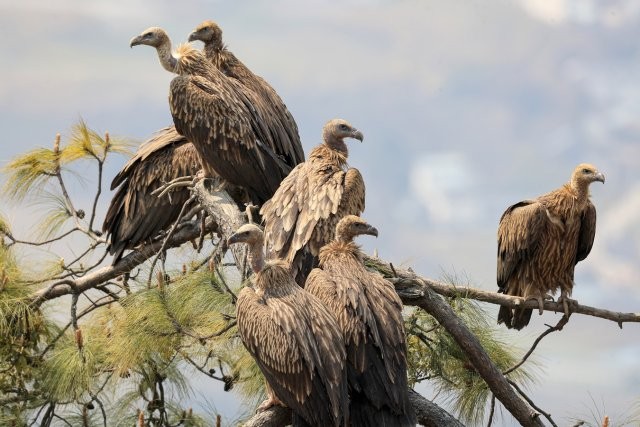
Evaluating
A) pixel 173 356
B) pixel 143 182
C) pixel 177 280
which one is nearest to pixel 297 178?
pixel 177 280

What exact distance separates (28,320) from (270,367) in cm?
384

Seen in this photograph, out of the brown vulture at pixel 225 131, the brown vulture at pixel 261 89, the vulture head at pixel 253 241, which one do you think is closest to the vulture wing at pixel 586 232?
the brown vulture at pixel 261 89

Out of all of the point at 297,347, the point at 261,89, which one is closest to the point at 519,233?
the point at 261,89

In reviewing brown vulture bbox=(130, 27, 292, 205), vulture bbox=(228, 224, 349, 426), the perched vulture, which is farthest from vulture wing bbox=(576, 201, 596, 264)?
vulture bbox=(228, 224, 349, 426)

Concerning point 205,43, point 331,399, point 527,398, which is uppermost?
point 205,43

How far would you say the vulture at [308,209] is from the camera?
805cm

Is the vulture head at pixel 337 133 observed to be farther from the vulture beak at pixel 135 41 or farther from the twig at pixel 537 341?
the vulture beak at pixel 135 41

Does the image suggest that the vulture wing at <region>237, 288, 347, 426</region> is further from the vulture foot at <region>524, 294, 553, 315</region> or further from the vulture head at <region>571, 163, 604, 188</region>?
the vulture head at <region>571, 163, 604, 188</region>

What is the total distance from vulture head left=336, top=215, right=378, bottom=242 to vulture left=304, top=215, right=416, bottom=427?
1.09 ft

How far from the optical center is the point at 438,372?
30.7ft

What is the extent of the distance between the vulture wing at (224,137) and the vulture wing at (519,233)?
6.61 feet

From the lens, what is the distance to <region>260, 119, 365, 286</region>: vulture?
8.05m

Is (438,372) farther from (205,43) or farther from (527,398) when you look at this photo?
(205,43)

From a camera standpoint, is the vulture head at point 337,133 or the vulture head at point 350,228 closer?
the vulture head at point 350,228
